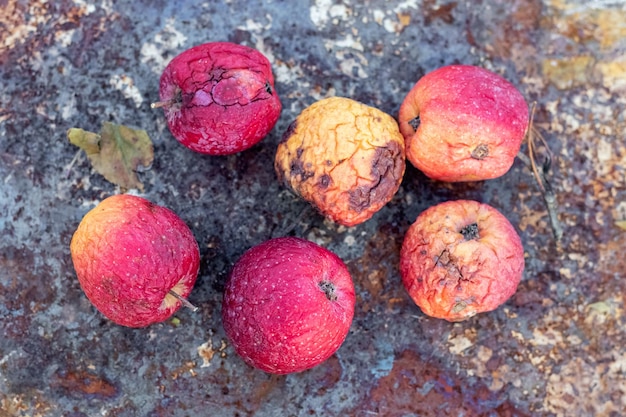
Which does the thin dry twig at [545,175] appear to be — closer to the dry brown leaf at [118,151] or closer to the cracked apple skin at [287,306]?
the cracked apple skin at [287,306]

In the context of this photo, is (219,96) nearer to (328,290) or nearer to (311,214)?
(311,214)

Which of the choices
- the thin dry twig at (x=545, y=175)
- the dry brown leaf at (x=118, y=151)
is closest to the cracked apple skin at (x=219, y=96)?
the dry brown leaf at (x=118, y=151)

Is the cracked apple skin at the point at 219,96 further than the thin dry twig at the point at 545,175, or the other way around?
the thin dry twig at the point at 545,175

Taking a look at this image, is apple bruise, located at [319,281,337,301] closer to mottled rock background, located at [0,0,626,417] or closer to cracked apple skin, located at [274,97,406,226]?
cracked apple skin, located at [274,97,406,226]

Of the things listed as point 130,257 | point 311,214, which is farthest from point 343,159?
point 130,257

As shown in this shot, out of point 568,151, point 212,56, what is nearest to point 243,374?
point 212,56

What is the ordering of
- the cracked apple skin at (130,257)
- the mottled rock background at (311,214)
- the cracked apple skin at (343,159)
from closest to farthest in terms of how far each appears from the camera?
the cracked apple skin at (130,257), the cracked apple skin at (343,159), the mottled rock background at (311,214)

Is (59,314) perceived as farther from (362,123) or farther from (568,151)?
(568,151)
